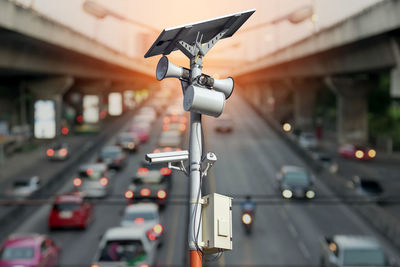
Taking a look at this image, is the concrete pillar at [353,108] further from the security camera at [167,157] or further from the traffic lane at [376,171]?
the security camera at [167,157]

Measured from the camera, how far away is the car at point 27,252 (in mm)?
18812

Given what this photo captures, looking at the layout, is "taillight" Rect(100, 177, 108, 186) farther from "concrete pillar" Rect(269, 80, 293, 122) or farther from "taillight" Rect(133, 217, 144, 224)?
"concrete pillar" Rect(269, 80, 293, 122)

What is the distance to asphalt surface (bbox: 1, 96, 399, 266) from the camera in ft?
78.8

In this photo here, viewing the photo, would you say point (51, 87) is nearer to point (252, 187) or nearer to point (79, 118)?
point (252, 187)

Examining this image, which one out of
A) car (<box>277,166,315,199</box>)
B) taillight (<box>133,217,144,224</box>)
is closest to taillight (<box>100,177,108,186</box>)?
taillight (<box>133,217,144,224</box>)

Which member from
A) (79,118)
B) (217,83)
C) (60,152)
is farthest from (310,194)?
(79,118)

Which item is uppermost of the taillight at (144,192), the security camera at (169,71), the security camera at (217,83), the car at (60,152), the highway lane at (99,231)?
the security camera at (169,71)

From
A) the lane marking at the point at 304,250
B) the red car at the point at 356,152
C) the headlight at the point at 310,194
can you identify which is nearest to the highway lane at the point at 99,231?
the lane marking at the point at 304,250

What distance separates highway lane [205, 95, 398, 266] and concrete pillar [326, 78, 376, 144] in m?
5.98

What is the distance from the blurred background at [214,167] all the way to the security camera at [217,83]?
0.64 metres

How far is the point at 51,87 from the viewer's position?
49594mm

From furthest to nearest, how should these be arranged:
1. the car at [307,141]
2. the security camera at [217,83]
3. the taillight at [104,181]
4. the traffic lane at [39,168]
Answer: the car at [307,141] < the traffic lane at [39,168] < the taillight at [104,181] < the security camera at [217,83]

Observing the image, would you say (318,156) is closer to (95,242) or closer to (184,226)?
(184,226)

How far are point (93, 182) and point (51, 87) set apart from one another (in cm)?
1778
